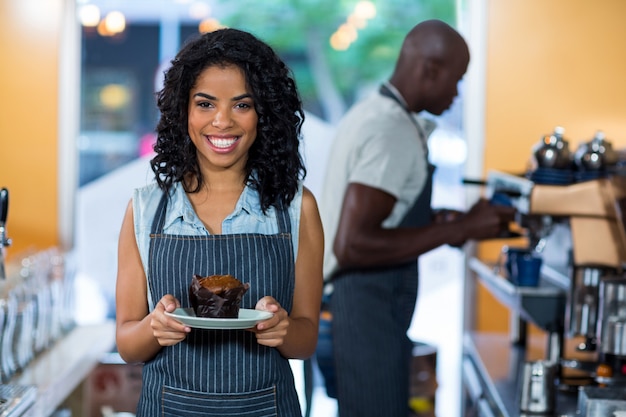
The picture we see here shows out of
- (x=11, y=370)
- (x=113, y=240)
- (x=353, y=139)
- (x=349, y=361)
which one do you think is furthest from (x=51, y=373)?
(x=113, y=240)

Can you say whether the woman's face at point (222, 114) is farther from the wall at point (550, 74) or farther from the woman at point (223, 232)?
the wall at point (550, 74)

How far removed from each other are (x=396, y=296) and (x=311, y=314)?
3.73 ft

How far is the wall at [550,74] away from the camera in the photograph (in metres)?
6.21

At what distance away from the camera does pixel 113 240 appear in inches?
262

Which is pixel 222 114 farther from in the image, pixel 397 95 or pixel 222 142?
pixel 397 95

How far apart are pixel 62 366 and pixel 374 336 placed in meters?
1.19

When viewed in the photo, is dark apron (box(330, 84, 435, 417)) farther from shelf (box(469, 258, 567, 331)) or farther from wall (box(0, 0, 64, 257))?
wall (box(0, 0, 64, 257))

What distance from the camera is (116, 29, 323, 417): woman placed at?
201cm

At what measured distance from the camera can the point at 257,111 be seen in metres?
2.03

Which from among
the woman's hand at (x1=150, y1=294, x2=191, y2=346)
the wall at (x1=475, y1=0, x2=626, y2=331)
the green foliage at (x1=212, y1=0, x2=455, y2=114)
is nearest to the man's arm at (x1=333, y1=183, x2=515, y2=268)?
the woman's hand at (x1=150, y1=294, x2=191, y2=346)

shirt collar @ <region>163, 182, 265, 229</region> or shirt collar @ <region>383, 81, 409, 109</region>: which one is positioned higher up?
shirt collar @ <region>383, 81, 409, 109</region>

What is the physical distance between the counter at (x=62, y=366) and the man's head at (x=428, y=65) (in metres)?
1.44

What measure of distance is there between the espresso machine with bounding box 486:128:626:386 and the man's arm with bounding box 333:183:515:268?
0.50 m

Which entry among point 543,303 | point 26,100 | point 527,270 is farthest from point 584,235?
point 26,100
